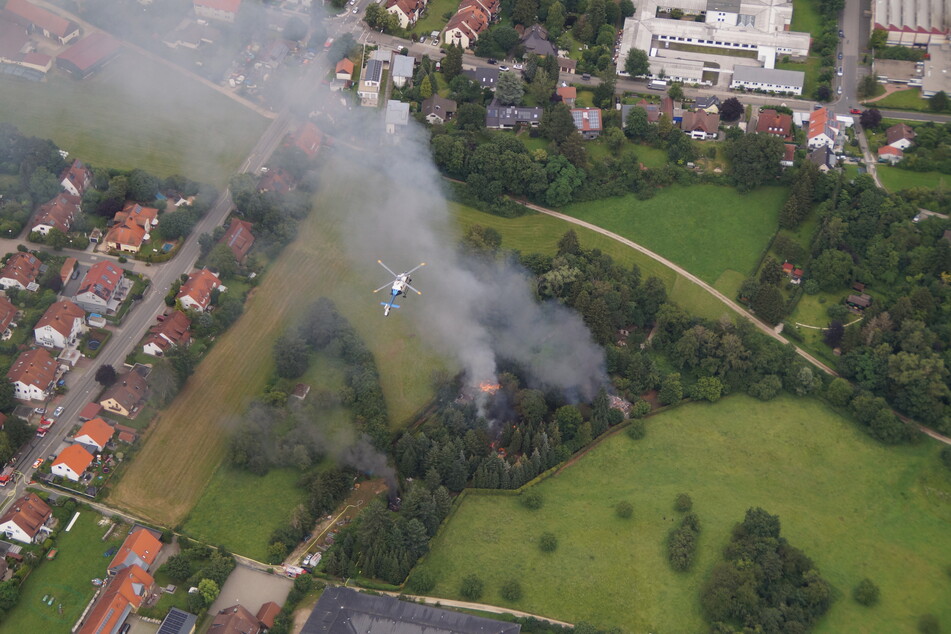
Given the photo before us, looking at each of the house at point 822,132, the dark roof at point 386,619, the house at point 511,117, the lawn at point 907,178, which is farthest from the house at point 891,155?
the dark roof at point 386,619

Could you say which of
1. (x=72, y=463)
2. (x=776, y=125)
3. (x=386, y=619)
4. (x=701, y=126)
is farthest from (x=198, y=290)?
(x=776, y=125)

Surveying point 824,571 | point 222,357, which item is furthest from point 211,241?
point 824,571

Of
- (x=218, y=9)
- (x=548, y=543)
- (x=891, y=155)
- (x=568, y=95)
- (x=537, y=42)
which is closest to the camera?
(x=548, y=543)

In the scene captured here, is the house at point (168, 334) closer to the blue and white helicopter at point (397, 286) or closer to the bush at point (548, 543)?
the blue and white helicopter at point (397, 286)

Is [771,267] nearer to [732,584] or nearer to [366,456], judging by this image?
[732,584]

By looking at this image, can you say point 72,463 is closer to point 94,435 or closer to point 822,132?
point 94,435
